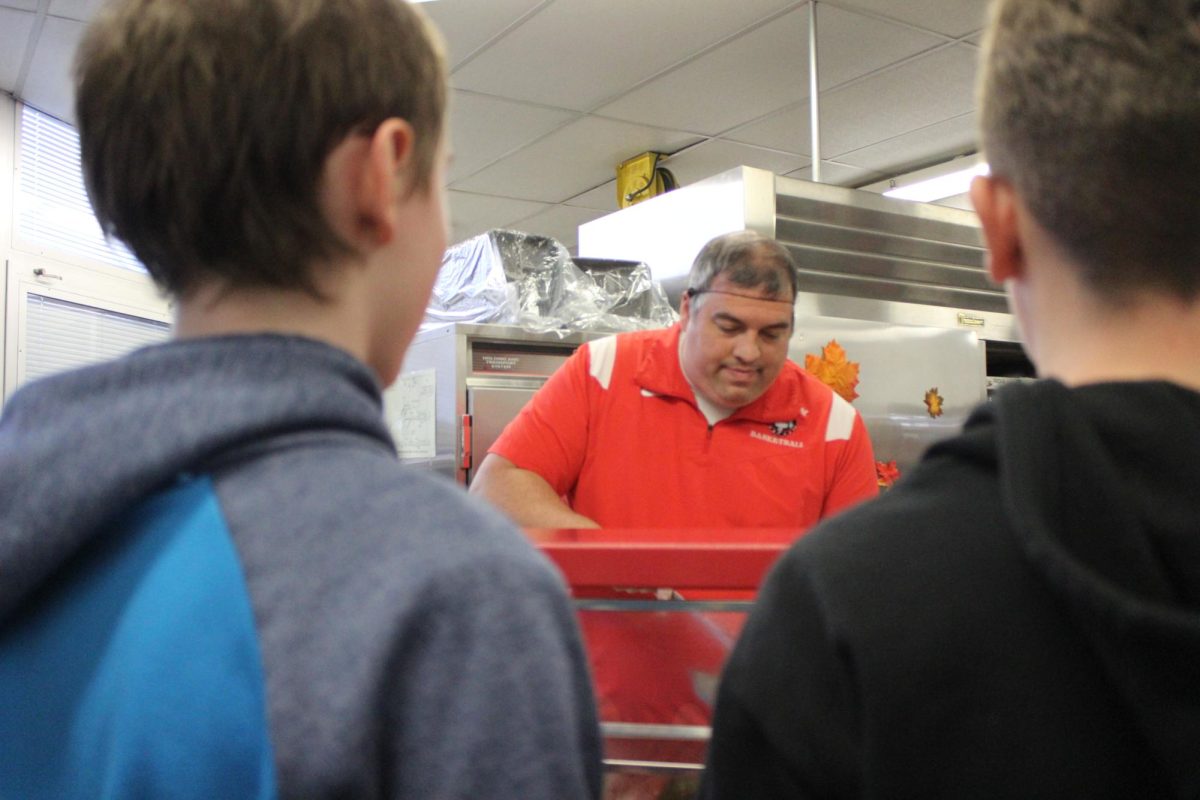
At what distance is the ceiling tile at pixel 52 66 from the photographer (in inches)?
131

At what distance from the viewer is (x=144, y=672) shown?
1.57 ft

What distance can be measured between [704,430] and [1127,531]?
5.56 ft

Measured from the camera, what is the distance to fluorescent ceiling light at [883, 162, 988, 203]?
506cm

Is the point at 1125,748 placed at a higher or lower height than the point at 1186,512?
lower

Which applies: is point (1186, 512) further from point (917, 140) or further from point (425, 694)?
point (917, 140)

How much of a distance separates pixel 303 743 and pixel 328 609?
0.20 feet

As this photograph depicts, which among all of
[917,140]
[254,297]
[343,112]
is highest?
[917,140]

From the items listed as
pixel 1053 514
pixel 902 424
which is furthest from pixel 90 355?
pixel 1053 514

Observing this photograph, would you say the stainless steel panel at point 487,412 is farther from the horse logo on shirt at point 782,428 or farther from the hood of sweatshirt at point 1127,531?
the hood of sweatshirt at point 1127,531

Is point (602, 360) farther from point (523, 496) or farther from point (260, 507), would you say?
point (260, 507)

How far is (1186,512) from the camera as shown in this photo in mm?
482

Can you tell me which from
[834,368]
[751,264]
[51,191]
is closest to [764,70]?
[834,368]

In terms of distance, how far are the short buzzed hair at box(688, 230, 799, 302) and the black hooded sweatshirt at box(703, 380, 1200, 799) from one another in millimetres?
1554

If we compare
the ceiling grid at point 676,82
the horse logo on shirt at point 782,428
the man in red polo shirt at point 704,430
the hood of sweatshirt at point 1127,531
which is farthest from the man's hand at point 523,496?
the hood of sweatshirt at point 1127,531
